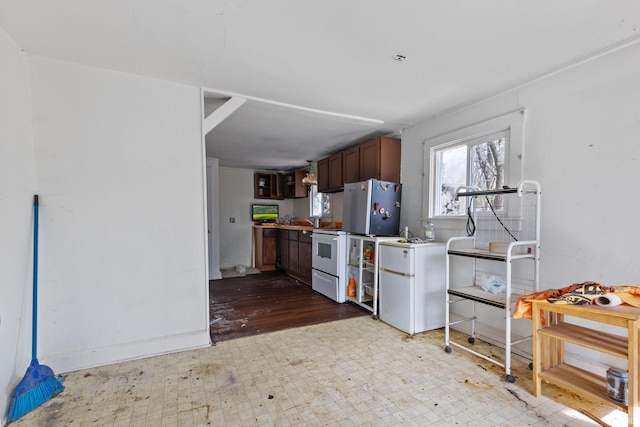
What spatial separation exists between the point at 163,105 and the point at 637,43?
335cm

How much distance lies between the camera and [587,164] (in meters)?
2.01

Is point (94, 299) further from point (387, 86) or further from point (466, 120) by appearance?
point (466, 120)

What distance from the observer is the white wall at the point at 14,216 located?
1697mm

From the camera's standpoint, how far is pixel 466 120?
2889mm

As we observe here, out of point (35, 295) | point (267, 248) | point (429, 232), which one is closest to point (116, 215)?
point (35, 295)

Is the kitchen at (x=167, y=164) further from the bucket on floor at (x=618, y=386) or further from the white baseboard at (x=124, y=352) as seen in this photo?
the bucket on floor at (x=618, y=386)

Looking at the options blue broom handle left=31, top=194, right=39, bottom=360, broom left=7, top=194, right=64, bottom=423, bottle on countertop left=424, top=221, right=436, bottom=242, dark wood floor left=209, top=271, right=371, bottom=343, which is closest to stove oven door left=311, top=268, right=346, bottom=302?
dark wood floor left=209, top=271, right=371, bottom=343

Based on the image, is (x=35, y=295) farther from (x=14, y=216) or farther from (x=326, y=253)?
(x=326, y=253)

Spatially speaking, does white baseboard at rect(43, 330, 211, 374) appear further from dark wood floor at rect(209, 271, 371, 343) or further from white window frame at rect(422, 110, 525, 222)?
white window frame at rect(422, 110, 525, 222)

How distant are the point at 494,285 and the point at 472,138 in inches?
56.9

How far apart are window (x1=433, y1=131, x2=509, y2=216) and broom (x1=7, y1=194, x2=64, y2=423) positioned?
11.4ft

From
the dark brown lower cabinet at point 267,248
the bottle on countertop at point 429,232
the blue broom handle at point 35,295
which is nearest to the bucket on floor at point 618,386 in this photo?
the bottle on countertop at point 429,232

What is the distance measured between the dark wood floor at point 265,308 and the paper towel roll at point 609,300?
2165mm

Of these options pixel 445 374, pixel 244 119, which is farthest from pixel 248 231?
pixel 445 374
